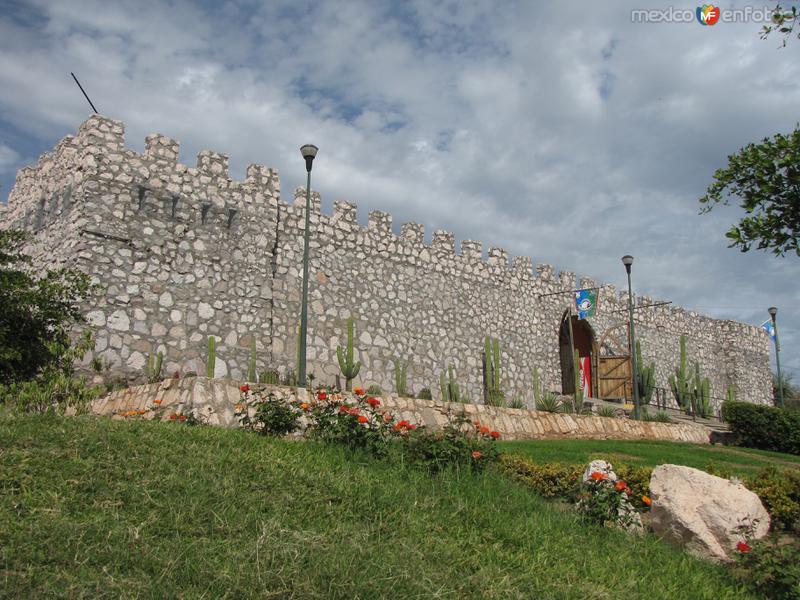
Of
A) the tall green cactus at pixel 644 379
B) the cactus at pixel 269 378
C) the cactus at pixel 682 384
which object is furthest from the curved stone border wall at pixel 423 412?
the cactus at pixel 682 384

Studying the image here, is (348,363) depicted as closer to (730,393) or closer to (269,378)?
(269,378)

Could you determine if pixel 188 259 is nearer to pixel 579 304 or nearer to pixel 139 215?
pixel 139 215

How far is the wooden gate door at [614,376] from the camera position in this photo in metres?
26.0

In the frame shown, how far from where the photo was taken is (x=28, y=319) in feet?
36.9

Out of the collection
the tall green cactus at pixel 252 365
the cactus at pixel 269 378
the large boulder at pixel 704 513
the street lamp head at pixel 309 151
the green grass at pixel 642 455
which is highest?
the street lamp head at pixel 309 151

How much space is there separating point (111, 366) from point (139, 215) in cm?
313

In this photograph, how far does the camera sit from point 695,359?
3119cm

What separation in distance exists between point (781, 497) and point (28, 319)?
10923mm

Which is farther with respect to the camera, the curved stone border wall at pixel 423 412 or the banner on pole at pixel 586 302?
the banner on pole at pixel 586 302

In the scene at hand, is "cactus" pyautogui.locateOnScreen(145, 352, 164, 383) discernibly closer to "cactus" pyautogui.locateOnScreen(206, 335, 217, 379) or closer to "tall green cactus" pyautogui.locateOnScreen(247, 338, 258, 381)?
"cactus" pyautogui.locateOnScreen(206, 335, 217, 379)

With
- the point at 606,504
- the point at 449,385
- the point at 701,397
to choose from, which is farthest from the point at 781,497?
the point at 701,397

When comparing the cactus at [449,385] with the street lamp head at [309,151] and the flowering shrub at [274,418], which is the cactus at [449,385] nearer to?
the street lamp head at [309,151]

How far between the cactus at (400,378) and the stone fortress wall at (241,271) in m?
0.20

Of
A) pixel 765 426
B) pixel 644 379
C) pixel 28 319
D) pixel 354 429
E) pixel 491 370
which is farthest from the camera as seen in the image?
pixel 644 379
